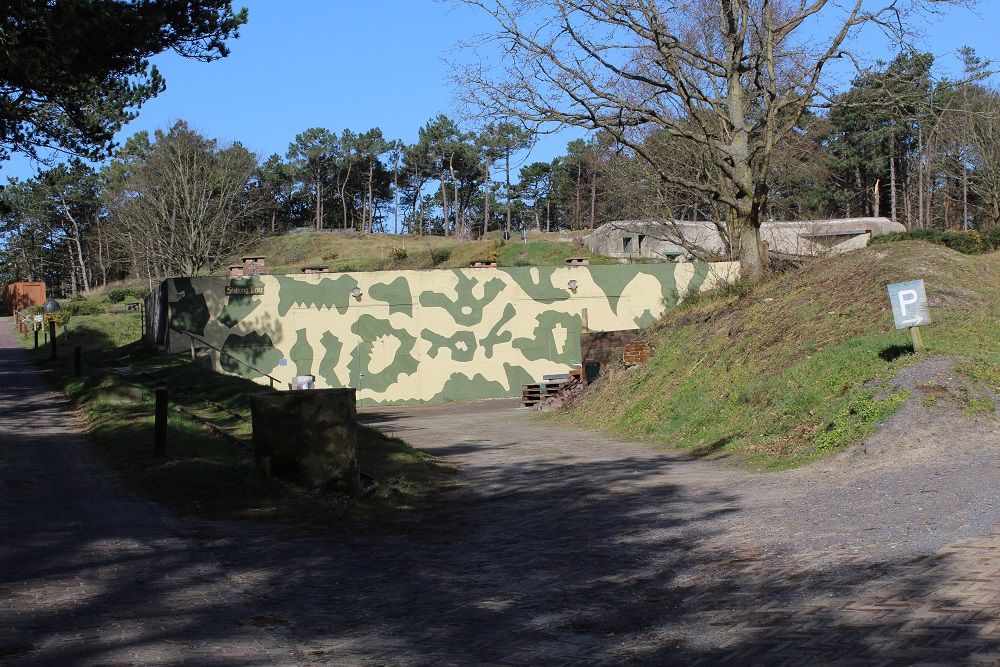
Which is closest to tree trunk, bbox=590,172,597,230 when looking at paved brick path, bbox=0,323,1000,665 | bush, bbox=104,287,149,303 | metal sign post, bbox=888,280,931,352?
bush, bbox=104,287,149,303

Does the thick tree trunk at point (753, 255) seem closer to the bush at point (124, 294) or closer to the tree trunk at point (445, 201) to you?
the bush at point (124, 294)

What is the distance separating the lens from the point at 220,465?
12.0 m

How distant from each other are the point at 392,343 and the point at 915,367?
23.4m

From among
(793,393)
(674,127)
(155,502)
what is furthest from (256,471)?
(674,127)

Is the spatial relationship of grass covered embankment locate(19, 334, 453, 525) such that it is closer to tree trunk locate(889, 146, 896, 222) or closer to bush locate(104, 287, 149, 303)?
tree trunk locate(889, 146, 896, 222)

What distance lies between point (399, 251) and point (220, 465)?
2499 inches

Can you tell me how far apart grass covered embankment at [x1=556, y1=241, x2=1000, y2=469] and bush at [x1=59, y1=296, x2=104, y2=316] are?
52674mm

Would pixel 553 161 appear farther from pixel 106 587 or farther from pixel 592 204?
pixel 106 587

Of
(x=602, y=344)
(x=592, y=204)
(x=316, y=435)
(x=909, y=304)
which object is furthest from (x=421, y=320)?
(x=592, y=204)

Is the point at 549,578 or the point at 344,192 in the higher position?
the point at 344,192

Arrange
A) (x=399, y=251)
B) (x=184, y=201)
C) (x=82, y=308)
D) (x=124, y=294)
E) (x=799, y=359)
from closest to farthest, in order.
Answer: (x=799, y=359)
(x=184, y=201)
(x=82, y=308)
(x=399, y=251)
(x=124, y=294)

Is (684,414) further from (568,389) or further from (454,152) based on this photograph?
(454,152)

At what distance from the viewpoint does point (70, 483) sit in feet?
38.7

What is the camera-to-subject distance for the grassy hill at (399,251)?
66812 mm
